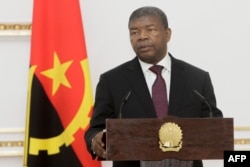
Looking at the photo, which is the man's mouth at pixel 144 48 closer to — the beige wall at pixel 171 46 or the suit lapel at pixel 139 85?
the suit lapel at pixel 139 85

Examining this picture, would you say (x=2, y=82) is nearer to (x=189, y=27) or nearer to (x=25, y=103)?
(x=25, y=103)

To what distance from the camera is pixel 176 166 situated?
1724mm

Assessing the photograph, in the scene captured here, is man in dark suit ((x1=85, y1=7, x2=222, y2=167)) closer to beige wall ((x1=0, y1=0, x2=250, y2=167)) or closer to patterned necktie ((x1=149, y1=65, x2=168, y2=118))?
patterned necktie ((x1=149, y1=65, x2=168, y2=118))

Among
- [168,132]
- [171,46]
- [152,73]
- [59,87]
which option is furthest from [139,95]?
[171,46]

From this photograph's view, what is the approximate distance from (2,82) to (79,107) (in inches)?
24.1

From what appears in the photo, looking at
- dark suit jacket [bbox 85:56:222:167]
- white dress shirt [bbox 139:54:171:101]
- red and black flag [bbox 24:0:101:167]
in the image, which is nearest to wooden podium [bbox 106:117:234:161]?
dark suit jacket [bbox 85:56:222:167]

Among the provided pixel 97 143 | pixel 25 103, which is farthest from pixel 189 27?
pixel 97 143

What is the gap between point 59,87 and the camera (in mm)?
2945

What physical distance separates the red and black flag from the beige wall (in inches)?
12.0

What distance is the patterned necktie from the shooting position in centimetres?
204

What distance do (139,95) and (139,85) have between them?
0.19ft

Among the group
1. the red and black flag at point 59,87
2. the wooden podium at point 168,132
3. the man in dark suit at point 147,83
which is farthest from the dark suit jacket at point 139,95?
the red and black flag at point 59,87

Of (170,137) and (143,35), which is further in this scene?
(143,35)

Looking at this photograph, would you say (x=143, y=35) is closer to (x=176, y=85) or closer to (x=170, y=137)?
(x=176, y=85)
